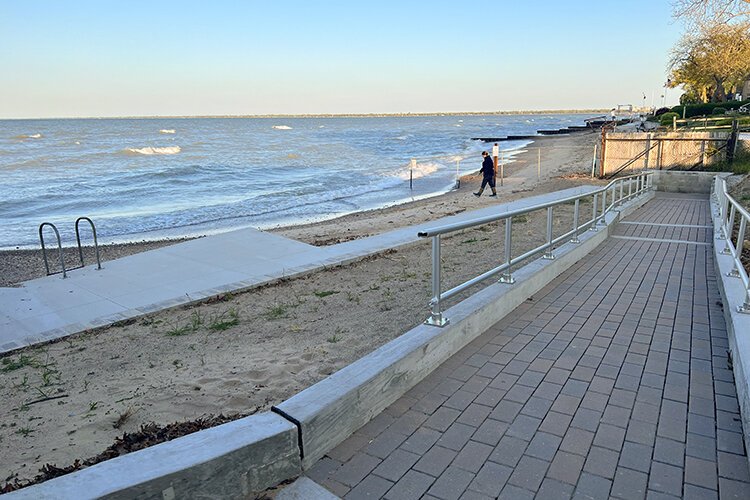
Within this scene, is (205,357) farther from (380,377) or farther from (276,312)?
(380,377)

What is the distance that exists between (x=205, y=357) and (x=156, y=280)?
379cm

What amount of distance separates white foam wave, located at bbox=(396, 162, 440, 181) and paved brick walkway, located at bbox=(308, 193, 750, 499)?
28.5 m

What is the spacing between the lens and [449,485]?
2721 millimetres

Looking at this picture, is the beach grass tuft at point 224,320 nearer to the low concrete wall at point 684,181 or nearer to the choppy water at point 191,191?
the choppy water at point 191,191

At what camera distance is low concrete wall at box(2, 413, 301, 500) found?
2.16 metres

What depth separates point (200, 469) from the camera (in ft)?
7.82

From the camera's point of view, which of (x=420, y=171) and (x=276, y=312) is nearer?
(x=276, y=312)

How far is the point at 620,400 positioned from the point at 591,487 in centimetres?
107

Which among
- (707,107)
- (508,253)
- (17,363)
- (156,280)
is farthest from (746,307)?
(707,107)

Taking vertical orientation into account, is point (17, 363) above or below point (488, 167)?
below

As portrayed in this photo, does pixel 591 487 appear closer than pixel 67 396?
Yes

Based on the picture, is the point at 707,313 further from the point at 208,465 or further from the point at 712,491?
the point at 208,465

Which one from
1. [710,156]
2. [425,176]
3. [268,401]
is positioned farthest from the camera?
[425,176]

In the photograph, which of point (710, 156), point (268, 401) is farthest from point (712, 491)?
point (710, 156)
